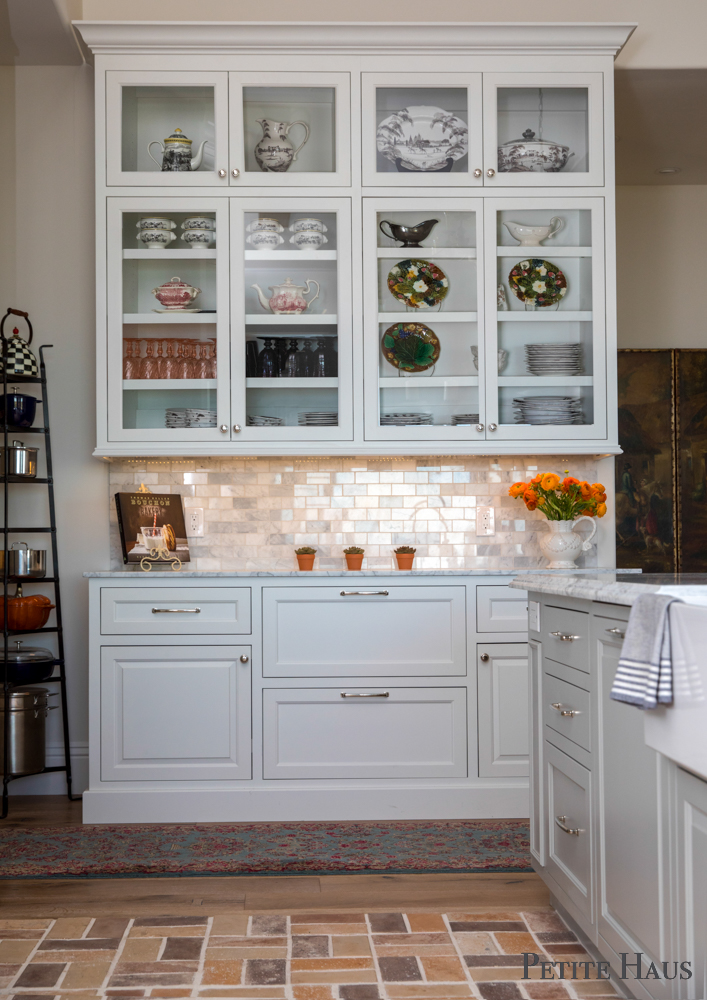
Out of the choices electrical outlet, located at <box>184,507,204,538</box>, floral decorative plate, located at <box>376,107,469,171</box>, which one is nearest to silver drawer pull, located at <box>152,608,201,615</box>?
electrical outlet, located at <box>184,507,204,538</box>

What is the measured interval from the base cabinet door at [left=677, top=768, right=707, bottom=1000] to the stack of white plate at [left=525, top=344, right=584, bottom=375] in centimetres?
218

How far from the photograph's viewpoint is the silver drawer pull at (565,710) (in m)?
1.96

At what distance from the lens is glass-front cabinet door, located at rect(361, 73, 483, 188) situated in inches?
130

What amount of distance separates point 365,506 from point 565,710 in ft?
5.69

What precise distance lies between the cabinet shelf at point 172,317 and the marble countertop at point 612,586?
1769 mm

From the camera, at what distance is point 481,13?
3492 mm

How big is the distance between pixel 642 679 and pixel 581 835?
0.77 metres

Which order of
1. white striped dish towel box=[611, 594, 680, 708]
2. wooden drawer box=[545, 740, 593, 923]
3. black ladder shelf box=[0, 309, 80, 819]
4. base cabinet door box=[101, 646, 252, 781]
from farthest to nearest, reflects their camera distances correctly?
black ladder shelf box=[0, 309, 80, 819] → base cabinet door box=[101, 646, 252, 781] → wooden drawer box=[545, 740, 593, 923] → white striped dish towel box=[611, 594, 680, 708]

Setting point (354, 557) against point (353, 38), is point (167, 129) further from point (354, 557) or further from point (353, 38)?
point (354, 557)

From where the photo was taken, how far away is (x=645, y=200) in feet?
15.4

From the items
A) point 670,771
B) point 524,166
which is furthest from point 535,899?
point 524,166

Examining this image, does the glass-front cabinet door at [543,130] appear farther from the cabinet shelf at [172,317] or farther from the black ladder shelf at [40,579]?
the black ladder shelf at [40,579]

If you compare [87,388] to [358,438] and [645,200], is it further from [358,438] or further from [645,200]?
[645,200]

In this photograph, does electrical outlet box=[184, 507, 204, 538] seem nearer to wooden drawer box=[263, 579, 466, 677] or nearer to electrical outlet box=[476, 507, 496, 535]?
wooden drawer box=[263, 579, 466, 677]
